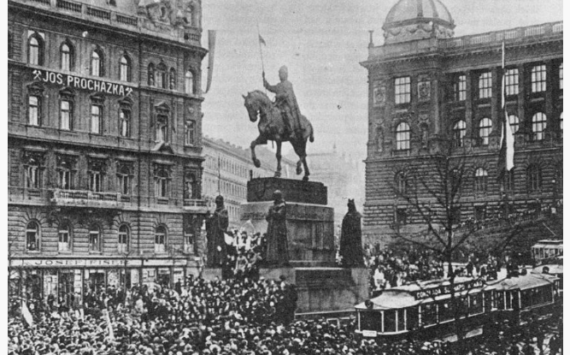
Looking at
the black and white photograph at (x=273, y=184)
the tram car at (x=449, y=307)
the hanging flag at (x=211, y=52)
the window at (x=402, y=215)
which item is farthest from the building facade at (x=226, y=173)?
the tram car at (x=449, y=307)

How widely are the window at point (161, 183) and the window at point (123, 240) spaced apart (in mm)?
1203

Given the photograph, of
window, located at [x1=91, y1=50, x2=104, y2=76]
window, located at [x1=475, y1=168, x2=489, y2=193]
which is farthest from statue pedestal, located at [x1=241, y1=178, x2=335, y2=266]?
window, located at [x1=91, y1=50, x2=104, y2=76]

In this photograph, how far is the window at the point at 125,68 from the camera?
22609mm

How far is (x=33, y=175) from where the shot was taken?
19.0 metres

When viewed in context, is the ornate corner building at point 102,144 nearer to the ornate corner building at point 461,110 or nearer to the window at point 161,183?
the window at point 161,183

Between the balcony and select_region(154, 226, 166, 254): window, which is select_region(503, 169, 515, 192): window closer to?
select_region(154, 226, 166, 254): window

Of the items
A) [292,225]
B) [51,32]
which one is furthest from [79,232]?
[292,225]

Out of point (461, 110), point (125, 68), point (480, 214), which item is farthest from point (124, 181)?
point (461, 110)

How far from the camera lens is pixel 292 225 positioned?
17.3 metres

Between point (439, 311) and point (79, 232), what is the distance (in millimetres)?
9472

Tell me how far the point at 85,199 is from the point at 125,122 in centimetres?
251

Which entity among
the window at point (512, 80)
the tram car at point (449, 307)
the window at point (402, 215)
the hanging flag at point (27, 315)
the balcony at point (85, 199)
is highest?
the window at point (512, 80)

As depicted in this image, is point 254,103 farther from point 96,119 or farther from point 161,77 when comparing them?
point 161,77

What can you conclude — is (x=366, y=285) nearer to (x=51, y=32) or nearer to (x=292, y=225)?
(x=292, y=225)
